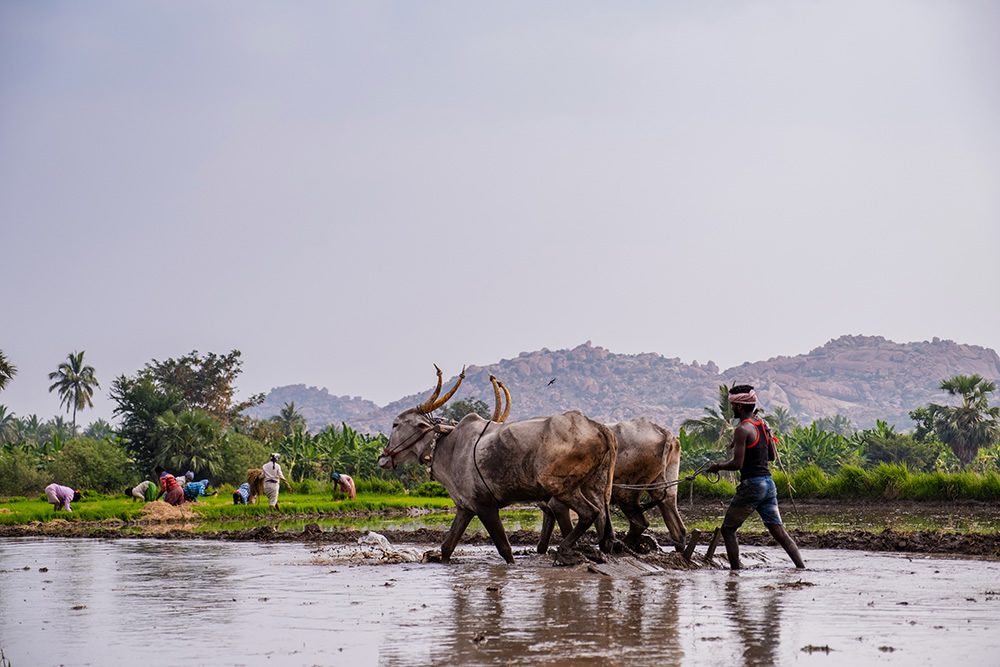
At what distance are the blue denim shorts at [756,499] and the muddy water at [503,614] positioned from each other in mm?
647

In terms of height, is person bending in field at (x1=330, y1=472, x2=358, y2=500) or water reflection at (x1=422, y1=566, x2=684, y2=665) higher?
person bending in field at (x1=330, y1=472, x2=358, y2=500)

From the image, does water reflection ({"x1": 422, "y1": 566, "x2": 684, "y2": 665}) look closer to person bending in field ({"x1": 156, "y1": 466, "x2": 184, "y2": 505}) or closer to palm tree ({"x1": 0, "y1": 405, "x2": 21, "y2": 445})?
person bending in field ({"x1": 156, "y1": 466, "x2": 184, "y2": 505})

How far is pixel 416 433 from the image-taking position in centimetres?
1396

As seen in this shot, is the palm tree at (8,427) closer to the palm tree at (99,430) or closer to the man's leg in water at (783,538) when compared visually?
the palm tree at (99,430)

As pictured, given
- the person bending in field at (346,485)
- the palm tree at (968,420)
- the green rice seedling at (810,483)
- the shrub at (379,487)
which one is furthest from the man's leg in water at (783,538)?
the palm tree at (968,420)

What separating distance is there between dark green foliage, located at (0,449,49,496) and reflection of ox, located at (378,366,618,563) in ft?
110

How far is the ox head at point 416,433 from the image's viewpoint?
1386cm

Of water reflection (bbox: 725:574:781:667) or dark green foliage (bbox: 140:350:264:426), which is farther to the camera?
dark green foliage (bbox: 140:350:264:426)

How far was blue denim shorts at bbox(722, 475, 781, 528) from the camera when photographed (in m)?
11.0

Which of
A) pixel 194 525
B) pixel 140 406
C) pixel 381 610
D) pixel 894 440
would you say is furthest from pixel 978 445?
pixel 381 610

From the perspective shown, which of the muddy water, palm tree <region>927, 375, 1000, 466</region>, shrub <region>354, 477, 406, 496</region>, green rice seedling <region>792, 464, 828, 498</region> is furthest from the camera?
palm tree <region>927, 375, 1000, 466</region>

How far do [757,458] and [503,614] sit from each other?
373 cm

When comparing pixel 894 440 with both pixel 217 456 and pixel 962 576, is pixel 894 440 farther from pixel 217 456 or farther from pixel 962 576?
pixel 962 576

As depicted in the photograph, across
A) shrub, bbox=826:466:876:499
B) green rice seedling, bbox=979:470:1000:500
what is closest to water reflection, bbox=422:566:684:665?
green rice seedling, bbox=979:470:1000:500
